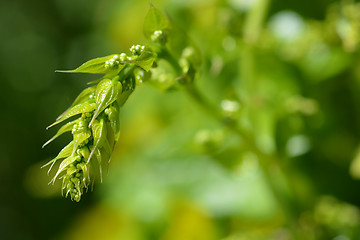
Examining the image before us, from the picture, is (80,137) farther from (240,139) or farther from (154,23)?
(240,139)

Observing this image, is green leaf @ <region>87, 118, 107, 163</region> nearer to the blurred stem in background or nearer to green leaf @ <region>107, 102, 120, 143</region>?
green leaf @ <region>107, 102, 120, 143</region>

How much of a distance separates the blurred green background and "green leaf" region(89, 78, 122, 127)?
99 millimetres

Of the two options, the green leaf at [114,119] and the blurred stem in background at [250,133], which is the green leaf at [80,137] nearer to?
the green leaf at [114,119]

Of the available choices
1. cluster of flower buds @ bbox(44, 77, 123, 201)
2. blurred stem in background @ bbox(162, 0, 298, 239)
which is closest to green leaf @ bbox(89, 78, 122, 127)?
cluster of flower buds @ bbox(44, 77, 123, 201)

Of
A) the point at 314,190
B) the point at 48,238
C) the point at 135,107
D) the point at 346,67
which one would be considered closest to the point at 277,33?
the point at 346,67

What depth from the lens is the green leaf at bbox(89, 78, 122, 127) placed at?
301 millimetres

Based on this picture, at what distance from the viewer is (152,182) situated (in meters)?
0.76

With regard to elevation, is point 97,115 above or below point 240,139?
below

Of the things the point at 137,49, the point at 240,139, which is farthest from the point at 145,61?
the point at 240,139

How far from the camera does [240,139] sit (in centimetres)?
50

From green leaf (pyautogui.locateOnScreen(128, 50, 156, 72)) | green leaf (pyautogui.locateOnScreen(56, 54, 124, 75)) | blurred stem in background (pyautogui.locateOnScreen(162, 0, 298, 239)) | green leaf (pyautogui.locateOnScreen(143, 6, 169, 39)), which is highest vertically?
blurred stem in background (pyautogui.locateOnScreen(162, 0, 298, 239))

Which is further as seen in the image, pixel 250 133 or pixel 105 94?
pixel 250 133

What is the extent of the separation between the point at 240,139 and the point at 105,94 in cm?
23

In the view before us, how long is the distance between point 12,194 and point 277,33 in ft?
2.59
